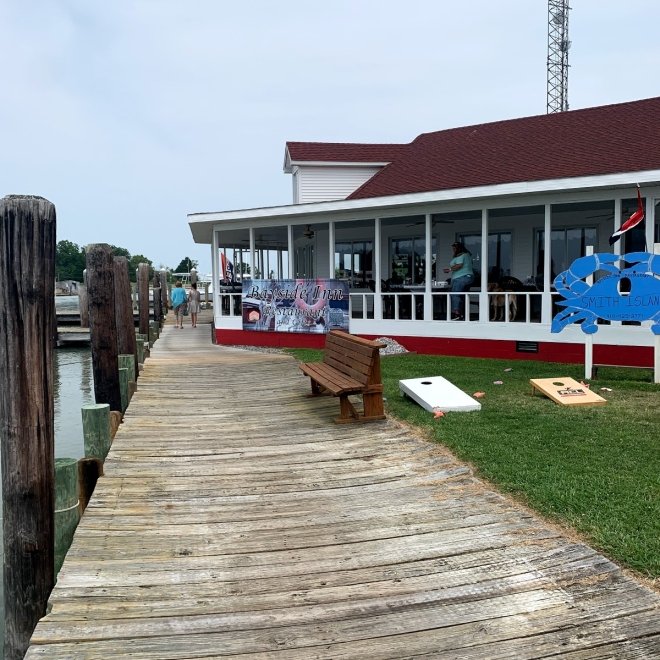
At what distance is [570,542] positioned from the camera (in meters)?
4.25

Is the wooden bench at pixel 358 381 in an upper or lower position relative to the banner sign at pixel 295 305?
lower

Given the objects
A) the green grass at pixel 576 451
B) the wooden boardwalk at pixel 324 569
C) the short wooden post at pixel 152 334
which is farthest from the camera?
the short wooden post at pixel 152 334

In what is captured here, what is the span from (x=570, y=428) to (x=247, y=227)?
12206 millimetres

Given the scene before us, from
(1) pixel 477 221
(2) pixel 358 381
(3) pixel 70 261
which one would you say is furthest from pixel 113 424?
(3) pixel 70 261

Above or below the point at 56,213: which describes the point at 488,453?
below

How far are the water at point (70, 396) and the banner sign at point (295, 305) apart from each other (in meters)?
4.81

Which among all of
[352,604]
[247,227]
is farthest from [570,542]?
[247,227]

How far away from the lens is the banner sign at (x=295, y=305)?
16.1 m

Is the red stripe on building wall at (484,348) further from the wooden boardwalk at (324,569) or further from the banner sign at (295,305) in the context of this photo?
the wooden boardwalk at (324,569)

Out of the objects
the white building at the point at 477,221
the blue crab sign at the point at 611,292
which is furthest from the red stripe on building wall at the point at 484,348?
the blue crab sign at the point at 611,292

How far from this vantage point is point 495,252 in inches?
724

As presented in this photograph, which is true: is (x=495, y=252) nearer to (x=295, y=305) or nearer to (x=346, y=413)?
(x=295, y=305)

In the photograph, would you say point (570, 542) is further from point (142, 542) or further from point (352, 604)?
point (142, 542)

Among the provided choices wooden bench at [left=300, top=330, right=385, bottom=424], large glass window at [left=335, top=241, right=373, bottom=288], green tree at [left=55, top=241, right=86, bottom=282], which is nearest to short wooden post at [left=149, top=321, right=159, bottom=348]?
large glass window at [left=335, top=241, right=373, bottom=288]
